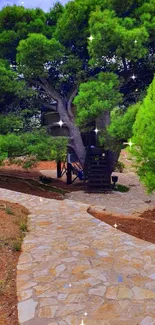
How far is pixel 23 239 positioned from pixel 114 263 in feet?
8.33

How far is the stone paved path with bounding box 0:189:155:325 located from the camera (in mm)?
4105

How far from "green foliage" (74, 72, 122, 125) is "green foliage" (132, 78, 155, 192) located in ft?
11.4

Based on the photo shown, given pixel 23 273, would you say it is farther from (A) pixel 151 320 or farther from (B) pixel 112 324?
(A) pixel 151 320

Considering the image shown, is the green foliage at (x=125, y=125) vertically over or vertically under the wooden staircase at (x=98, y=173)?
over

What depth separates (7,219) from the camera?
Answer: 8375 millimetres

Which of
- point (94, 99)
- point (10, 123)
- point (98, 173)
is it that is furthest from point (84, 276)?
point (10, 123)

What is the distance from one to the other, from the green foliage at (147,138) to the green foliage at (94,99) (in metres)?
3.49

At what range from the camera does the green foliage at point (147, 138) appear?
7969 millimetres

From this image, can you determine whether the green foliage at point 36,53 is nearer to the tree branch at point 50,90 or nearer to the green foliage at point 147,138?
the tree branch at point 50,90

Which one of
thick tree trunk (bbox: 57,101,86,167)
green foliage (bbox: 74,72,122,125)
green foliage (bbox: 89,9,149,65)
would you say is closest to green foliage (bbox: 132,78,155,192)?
green foliage (bbox: 74,72,122,125)

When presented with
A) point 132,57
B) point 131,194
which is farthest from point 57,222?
point 132,57

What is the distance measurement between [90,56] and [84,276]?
37.9 feet

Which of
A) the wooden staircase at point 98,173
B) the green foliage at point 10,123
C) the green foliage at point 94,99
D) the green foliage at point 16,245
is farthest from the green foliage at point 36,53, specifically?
the green foliage at point 16,245

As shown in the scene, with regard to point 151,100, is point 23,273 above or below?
below
